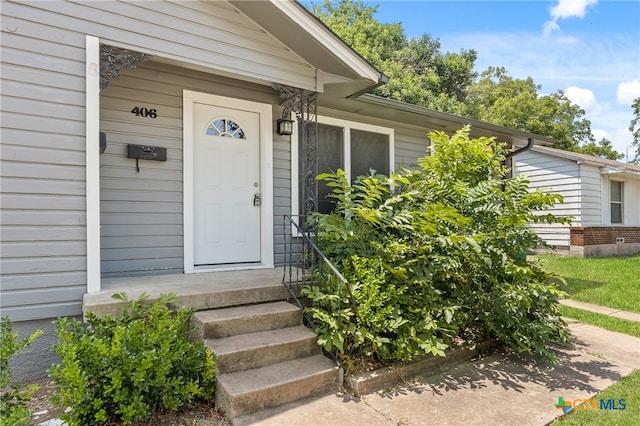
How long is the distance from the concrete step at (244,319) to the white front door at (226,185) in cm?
128

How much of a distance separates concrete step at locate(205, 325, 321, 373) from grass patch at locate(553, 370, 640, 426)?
1.78m

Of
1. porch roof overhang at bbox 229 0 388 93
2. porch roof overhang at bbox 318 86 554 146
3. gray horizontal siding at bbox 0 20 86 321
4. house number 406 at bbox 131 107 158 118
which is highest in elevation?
porch roof overhang at bbox 229 0 388 93

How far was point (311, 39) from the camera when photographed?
3.77 m

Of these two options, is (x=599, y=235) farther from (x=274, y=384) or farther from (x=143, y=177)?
(x=143, y=177)

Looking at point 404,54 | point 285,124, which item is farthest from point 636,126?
point 285,124

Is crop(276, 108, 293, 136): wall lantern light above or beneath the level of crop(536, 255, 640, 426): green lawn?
above

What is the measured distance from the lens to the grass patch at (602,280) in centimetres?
576

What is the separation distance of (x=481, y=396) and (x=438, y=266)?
1036 mm

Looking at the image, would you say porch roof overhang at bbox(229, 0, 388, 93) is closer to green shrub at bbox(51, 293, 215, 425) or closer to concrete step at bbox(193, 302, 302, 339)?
concrete step at bbox(193, 302, 302, 339)

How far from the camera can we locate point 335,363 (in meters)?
2.82

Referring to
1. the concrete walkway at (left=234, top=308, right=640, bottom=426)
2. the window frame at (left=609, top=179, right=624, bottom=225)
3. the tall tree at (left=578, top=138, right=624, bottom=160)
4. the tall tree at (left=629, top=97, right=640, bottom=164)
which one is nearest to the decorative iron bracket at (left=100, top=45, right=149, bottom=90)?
the concrete walkway at (left=234, top=308, right=640, bottom=426)

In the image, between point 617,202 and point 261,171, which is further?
point 617,202

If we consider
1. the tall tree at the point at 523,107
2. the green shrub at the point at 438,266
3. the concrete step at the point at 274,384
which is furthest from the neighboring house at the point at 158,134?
the tall tree at the point at 523,107

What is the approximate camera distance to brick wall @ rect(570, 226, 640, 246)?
1049 centimetres
